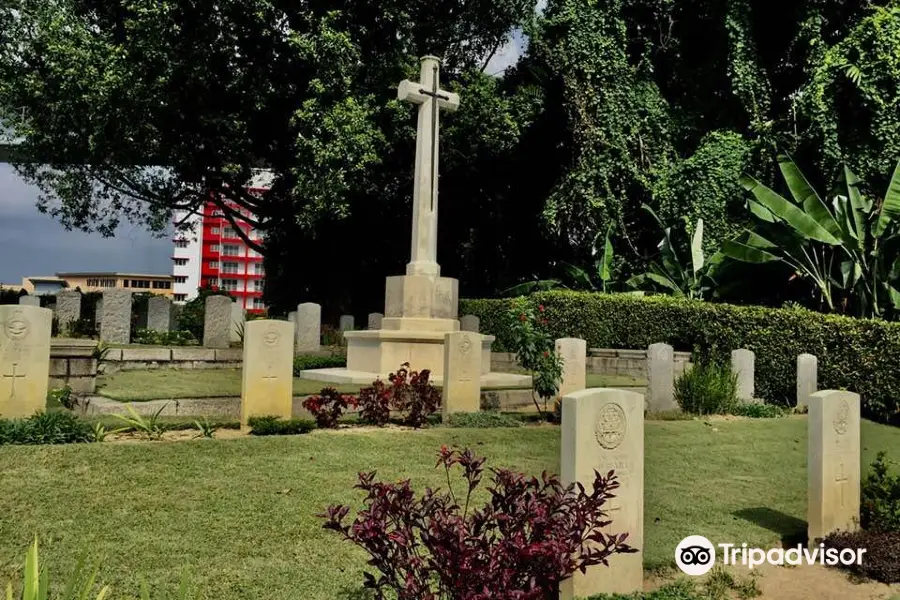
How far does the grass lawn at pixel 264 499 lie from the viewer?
4211 mm

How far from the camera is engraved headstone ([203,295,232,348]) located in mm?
15578

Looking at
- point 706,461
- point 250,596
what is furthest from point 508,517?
point 706,461

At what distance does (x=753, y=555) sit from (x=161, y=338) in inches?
586

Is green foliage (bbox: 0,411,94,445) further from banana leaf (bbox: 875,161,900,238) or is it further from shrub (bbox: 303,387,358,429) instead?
banana leaf (bbox: 875,161,900,238)

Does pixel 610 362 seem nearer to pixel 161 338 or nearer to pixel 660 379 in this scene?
pixel 660 379

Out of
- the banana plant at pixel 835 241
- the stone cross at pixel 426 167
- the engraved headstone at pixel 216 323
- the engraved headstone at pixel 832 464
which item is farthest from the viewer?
the engraved headstone at pixel 216 323

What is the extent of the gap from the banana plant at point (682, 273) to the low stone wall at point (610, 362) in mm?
2864

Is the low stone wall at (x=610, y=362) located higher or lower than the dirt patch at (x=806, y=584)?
higher

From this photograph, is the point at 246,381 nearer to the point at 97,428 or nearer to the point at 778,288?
the point at 97,428

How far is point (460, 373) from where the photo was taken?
9.54 meters

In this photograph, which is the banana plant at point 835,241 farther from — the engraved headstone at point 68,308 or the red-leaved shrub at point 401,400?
the engraved headstone at point 68,308

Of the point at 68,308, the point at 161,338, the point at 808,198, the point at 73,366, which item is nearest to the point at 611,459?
the point at 73,366

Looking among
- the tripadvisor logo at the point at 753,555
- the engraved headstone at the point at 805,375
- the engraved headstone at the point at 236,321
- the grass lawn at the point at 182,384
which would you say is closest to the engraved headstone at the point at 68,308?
the engraved headstone at the point at 236,321

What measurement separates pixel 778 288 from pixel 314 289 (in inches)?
583
